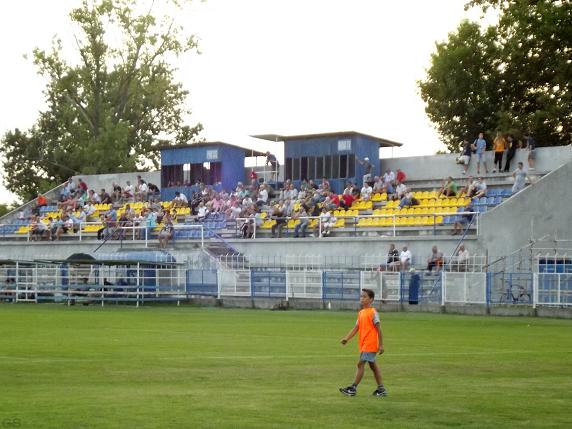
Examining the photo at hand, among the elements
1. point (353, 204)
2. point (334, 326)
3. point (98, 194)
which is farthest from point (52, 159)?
point (334, 326)

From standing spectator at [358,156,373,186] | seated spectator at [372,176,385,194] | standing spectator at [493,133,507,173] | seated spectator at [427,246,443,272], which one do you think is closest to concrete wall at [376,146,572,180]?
standing spectator at [493,133,507,173]

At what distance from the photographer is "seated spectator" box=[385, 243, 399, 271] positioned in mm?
45000

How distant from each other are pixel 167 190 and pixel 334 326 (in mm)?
35093

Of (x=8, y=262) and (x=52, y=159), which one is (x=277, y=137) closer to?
(x=8, y=262)

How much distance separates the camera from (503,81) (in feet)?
224

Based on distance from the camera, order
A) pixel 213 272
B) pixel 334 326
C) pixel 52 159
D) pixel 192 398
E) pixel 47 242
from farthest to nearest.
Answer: pixel 52 159
pixel 47 242
pixel 213 272
pixel 334 326
pixel 192 398

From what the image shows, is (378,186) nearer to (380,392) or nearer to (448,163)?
(448,163)

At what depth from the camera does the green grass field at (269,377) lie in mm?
12977

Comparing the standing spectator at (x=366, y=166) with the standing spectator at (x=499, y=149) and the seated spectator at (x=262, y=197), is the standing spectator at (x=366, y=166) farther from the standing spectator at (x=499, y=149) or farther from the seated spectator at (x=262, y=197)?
the standing spectator at (x=499, y=149)

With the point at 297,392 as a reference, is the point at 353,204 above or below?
above

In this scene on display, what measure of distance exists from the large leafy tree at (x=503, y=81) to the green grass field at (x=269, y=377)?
→ 114ft

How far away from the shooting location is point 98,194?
68000 mm

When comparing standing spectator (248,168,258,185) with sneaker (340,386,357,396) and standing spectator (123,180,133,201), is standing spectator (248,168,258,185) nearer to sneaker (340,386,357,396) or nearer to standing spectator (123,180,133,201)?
standing spectator (123,180,133,201)

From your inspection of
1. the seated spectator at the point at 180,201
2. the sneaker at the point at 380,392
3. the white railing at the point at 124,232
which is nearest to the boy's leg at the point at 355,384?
the sneaker at the point at 380,392
